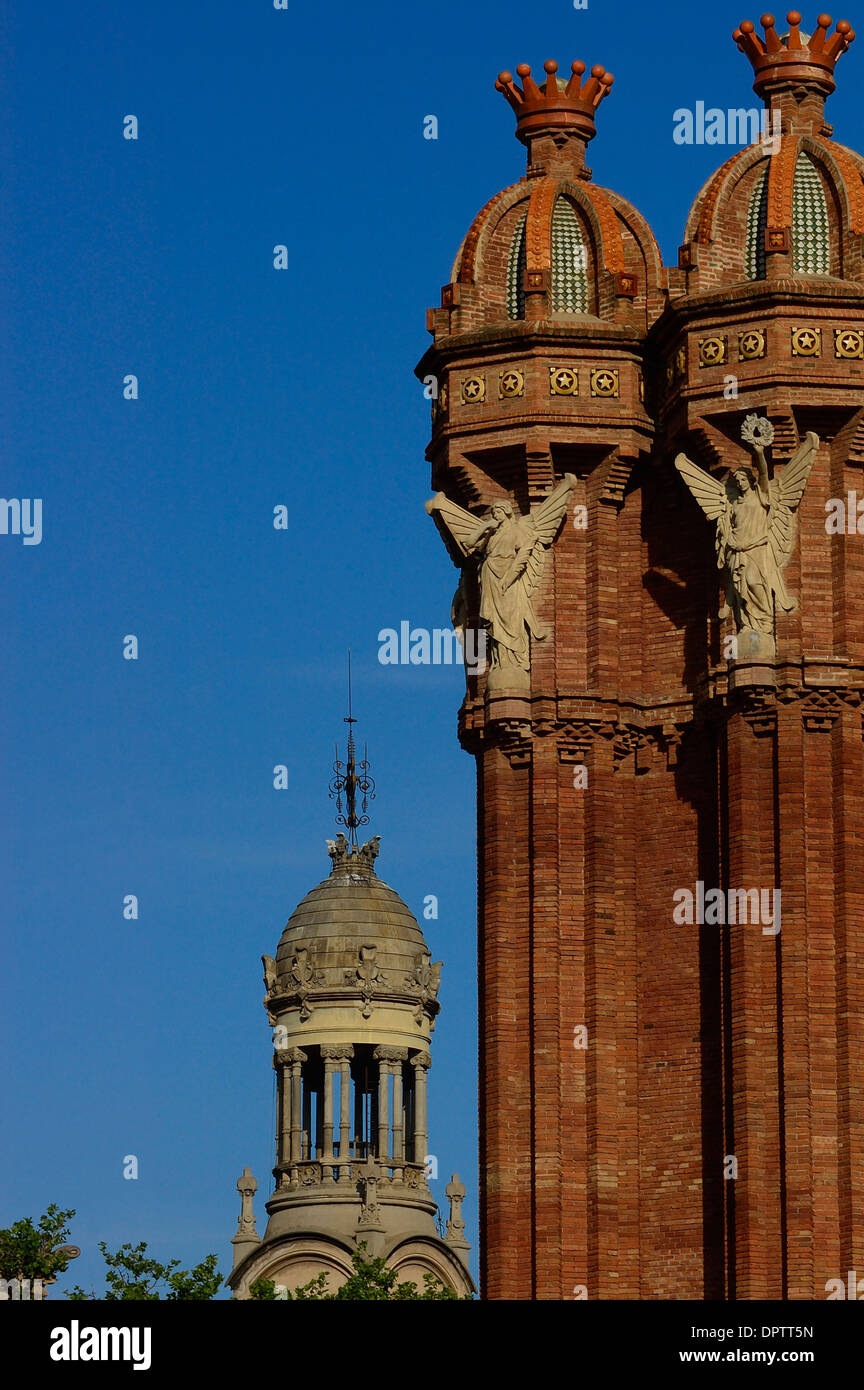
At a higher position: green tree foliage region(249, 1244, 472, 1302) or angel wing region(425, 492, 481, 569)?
angel wing region(425, 492, 481, 569)

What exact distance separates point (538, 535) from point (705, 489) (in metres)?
2.21

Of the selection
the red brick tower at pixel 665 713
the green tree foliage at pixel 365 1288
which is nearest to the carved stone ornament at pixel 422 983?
the green tree foliage at pixel 365 1288

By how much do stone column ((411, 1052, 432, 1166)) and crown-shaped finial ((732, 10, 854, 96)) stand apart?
149 feet

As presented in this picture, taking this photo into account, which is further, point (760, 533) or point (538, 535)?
point (538, 535)

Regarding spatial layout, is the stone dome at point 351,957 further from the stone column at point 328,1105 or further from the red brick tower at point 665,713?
the red brick tower at point 665,713

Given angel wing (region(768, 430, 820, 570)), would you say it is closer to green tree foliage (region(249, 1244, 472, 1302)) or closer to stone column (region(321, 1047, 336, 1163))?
green tree foliage (region(249, 1244, 472, 1302))

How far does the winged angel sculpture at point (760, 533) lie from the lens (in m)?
45.3

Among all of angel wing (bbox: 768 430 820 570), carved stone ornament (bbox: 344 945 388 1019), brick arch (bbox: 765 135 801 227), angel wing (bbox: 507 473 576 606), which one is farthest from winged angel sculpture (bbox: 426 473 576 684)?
carved stone ornament (bbox: 344 945 388 1019)

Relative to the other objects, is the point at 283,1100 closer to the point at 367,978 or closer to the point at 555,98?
the point at 367,978

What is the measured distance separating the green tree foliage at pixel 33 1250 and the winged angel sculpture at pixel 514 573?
14.7m

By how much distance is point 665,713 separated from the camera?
4722cm

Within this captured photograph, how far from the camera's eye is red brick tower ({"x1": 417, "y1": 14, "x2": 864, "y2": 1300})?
44375 mm

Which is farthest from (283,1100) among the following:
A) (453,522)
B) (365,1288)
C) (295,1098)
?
(453,522)
